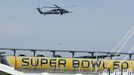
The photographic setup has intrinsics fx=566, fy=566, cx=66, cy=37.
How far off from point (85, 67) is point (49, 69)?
274 inches

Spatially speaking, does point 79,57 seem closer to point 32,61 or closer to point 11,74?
point 32,61

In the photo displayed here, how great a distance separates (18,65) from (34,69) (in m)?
2.91

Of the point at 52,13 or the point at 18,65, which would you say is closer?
the point at 18,65

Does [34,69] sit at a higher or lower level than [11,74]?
lower

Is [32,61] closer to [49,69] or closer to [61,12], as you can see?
[49,69]

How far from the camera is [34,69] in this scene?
99125mm

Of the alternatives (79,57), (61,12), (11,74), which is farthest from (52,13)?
(11,74)

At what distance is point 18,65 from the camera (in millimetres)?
98562

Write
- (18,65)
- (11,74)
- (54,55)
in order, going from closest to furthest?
(11,74)
(18,65)
(54,55)

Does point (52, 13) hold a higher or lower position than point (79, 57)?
higher

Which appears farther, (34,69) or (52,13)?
(52,13)

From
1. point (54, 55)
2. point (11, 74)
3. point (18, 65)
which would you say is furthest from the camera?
point (54, 55)

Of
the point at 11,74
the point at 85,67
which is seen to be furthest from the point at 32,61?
the point at 11,74

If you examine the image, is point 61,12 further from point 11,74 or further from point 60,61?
point 11,74
